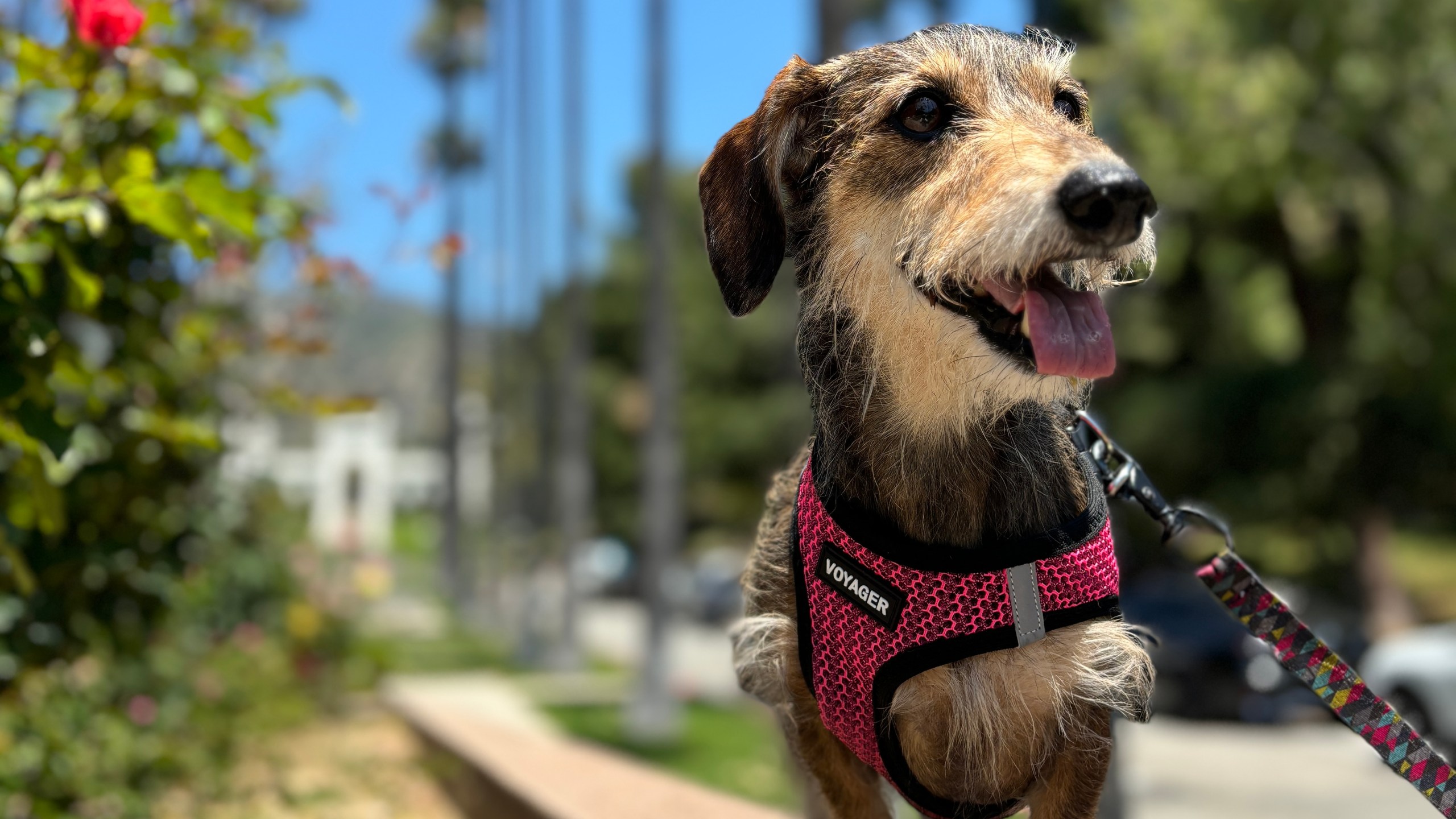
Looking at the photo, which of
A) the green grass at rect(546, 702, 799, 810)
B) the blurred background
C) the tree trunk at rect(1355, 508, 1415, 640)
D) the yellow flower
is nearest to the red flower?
the blurred background

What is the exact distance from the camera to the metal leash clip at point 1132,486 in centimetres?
263

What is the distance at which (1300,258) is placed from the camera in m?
26.5

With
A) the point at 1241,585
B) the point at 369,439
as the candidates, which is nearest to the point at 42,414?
the point at 1241,585

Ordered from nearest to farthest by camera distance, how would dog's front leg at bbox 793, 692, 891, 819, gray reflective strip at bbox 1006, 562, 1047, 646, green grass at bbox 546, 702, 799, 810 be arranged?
gray reflective strip at bbox 1006, 562, 1047, 646, dog's front leg at bbox 793, 692, 891, 819, green grass at bbox 546, 702, 799, 810

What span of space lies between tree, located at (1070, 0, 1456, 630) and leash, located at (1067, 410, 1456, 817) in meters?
16.4

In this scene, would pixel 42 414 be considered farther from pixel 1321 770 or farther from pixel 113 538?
pixel 1321 770

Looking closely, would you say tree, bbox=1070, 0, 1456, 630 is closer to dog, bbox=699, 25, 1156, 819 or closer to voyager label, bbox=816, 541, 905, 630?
dog, bbox=699, 25, 1156, 819

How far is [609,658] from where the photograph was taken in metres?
30.0

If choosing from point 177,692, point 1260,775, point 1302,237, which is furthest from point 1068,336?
point 1302,237

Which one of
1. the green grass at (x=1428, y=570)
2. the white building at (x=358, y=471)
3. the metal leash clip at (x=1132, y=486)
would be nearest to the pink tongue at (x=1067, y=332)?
the metal leash clip at (x=1132, y=486)

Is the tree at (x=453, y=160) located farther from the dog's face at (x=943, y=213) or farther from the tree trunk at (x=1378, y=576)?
the dog's face at (x=943, y=213)

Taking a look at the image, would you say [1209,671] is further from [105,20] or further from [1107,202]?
[1107,202]

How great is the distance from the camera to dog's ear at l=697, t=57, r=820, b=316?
2.36 m

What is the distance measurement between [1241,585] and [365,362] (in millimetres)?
14430
